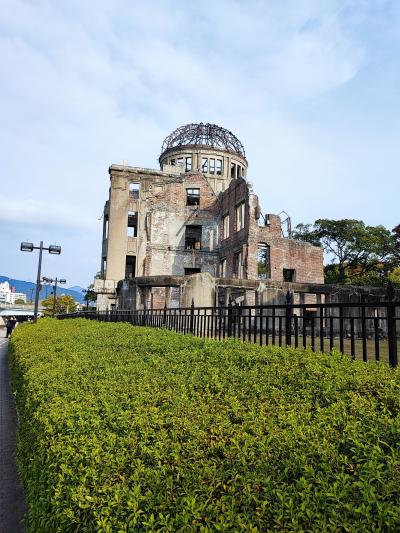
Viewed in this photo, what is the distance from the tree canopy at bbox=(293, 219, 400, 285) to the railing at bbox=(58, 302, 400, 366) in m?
22.1

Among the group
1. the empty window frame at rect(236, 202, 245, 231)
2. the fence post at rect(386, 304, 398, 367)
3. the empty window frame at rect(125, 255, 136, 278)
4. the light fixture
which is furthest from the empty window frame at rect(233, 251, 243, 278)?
the fence post at rect(386, 304, 398, 367)

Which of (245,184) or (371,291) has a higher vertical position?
(245,184)

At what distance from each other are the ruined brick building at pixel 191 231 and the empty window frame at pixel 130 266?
10cm

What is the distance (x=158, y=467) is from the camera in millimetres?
1991

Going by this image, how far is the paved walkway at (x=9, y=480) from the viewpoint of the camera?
13.4 feet

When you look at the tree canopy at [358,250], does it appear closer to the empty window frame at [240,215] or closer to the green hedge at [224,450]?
the empty window frame at [240,215]

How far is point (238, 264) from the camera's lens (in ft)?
101

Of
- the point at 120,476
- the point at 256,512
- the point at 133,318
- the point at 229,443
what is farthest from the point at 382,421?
the point at 133,318

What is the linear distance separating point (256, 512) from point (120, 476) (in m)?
0.77

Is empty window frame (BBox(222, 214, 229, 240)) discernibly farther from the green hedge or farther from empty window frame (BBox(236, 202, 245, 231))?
the green hedge

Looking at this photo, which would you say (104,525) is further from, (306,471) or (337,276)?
(337,276)

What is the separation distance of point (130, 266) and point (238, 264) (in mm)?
12239

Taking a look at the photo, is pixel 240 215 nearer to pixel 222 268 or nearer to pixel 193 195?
pixel 222 268

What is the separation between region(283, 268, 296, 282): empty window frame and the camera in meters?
30.1
